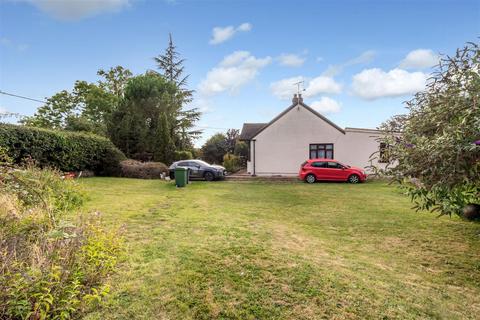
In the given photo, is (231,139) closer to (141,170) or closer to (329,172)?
(141,170)

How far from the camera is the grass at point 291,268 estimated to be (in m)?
2.67

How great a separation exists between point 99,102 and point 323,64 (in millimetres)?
26223

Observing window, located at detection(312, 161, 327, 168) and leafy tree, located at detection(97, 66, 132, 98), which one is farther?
leafy tree, located at detection(97, 66, 132, 98)

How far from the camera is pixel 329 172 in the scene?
51.7 feet

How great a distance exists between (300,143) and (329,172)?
386cm

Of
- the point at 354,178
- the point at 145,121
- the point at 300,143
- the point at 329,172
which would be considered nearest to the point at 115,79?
the point at 145,121

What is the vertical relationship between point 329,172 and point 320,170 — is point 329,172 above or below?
below

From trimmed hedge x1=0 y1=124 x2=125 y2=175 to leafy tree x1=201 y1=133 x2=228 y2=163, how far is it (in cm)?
1178

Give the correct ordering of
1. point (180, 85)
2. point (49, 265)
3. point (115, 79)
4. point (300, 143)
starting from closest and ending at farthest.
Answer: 1. point (49, 265)
2. point (300, 143)
3. point (180, 85)
4. point (115, 79)

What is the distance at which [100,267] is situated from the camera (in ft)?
9.91

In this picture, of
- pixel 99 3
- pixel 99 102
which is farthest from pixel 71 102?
pixel 99 3

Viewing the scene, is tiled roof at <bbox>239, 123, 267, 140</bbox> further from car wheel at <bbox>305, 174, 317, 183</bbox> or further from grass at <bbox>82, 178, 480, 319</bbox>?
grass at <bbox>82, 178, 480, 319</bbox>

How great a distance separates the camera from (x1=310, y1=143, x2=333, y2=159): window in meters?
18.6

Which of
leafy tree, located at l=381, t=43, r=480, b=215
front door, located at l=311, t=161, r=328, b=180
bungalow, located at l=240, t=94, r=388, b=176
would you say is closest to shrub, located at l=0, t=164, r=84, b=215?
leafy tree, located at l=381, t=43, r=480, b=215
